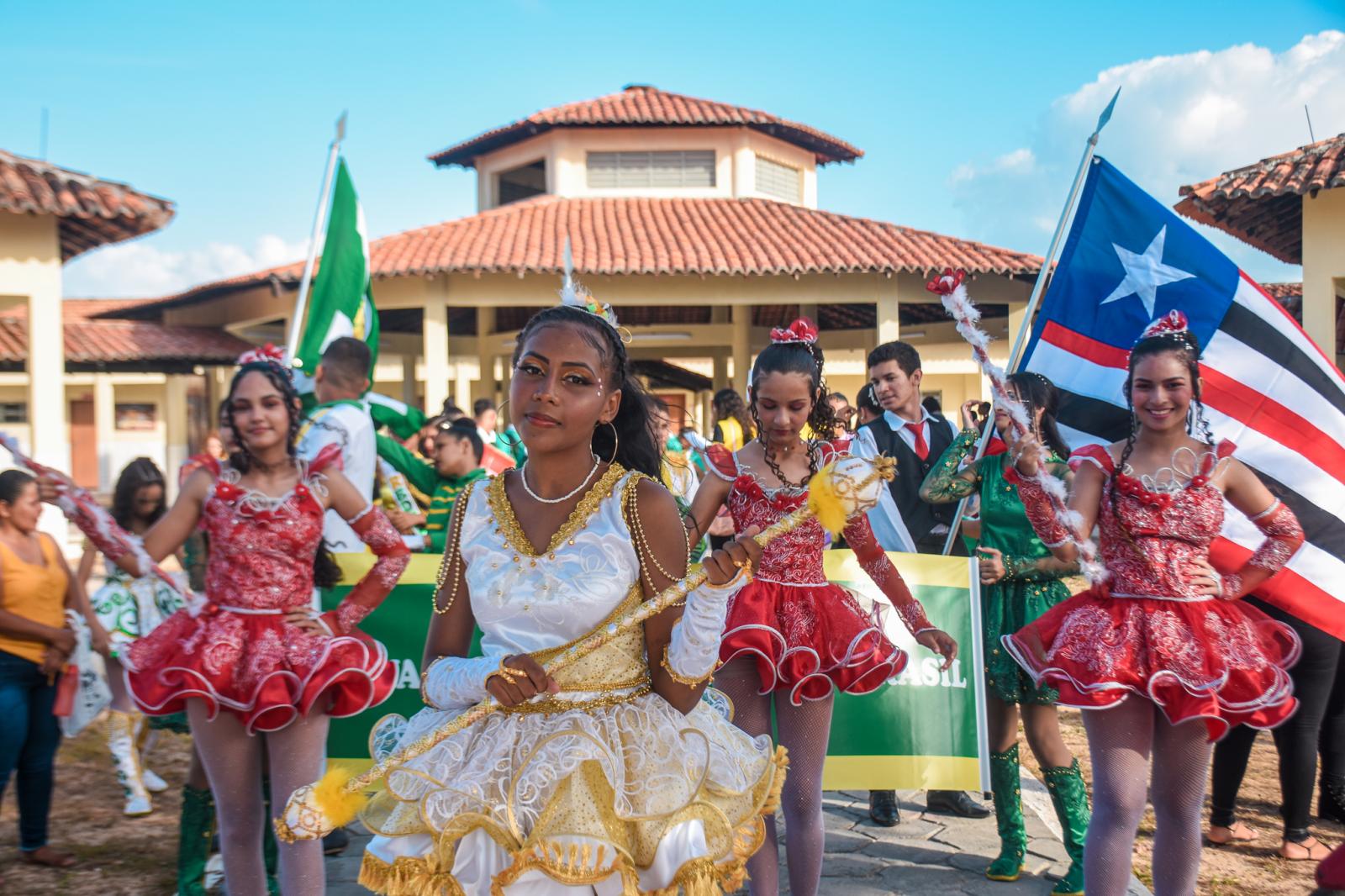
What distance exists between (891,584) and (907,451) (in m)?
1.94

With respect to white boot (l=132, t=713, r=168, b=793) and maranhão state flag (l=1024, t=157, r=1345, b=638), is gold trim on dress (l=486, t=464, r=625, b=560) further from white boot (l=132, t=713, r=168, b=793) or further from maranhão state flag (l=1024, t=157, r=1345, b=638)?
white boot (l=132, t=713, r=168, b=793)

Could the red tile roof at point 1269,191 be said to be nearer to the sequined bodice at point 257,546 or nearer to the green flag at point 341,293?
the green flag at point 341,293

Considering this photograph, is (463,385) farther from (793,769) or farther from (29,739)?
(793,769)

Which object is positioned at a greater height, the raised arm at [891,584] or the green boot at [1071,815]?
the raised arm at [891,584]

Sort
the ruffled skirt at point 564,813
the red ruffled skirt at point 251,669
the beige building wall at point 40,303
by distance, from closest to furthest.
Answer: the ruffled skirt at point 564,813, the red ruffled skirt at point 251,669, the beige building wall at point 40,303

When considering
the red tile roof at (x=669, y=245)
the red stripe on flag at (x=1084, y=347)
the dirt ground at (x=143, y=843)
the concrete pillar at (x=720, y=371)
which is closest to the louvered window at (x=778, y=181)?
the red tile roof at (x=669, y=245)

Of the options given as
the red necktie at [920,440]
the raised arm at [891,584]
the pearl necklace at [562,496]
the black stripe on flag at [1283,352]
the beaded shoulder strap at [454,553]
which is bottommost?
the raised arm at [891,584]

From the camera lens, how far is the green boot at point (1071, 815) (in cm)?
431

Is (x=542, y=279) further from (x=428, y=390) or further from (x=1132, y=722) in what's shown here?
(x=1132, y=722)

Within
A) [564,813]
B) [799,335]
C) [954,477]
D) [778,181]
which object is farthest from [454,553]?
[778,181]

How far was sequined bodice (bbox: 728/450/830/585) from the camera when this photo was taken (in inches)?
148

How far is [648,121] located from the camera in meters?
20.7

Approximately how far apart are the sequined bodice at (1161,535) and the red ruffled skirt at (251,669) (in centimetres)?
245

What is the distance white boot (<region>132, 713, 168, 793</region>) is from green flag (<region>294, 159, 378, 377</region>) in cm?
309
